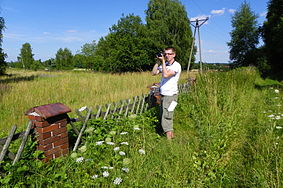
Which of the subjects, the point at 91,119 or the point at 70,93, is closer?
the point at 91,119

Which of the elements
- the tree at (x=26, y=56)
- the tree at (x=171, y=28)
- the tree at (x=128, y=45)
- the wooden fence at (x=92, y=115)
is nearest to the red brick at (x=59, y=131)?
the wooden fence at (x=92, y=115)

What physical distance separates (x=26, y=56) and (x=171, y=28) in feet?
220

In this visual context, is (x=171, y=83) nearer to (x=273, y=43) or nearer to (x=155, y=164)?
(x=155, y=164)

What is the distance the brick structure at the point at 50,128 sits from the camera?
2.58 m

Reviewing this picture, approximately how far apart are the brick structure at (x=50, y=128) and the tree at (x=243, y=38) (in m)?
32.0

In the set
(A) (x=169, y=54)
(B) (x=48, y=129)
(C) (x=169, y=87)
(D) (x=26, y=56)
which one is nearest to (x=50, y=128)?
(B) (x=48, y=129)

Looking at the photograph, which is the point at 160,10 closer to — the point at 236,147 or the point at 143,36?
the point at 143,36

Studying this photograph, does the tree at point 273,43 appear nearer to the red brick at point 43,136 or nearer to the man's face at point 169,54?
the man's face at point 169,54

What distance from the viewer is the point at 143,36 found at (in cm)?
2861

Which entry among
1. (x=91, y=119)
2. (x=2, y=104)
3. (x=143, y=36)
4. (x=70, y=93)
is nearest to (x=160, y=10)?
(x=143, y=36)

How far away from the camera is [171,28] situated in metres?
26.6

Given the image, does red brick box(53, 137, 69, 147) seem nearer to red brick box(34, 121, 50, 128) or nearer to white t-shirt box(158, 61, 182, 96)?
red brick box(34, 121, 50, 128)

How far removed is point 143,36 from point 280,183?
28.2 m

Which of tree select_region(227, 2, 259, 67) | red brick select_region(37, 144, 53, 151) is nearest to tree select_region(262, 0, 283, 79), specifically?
tree select_region(227, 2, 259, 67)
